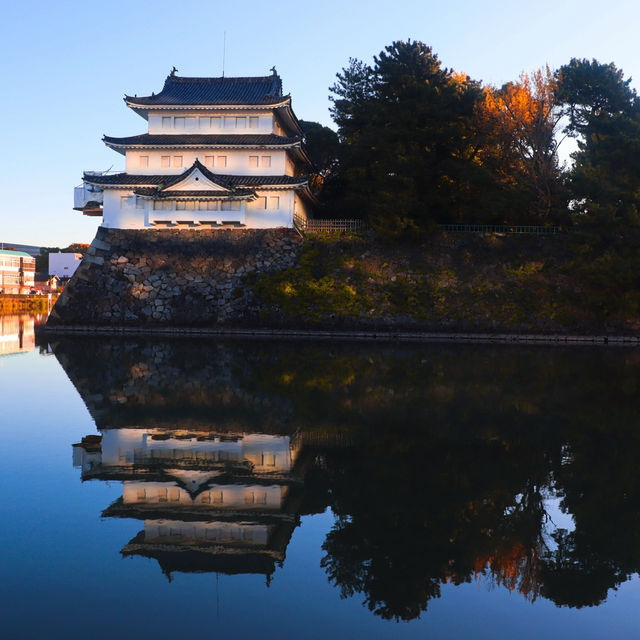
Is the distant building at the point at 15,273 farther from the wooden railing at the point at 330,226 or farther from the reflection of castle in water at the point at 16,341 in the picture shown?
the wooden railing at the point at 330,226

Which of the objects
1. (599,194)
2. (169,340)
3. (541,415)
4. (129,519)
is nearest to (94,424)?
(129,519)

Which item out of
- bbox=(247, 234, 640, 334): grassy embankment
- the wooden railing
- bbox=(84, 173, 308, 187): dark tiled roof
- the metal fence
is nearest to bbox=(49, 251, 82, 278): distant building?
bbox=(84, 173, 308, 187): dark tiled roof

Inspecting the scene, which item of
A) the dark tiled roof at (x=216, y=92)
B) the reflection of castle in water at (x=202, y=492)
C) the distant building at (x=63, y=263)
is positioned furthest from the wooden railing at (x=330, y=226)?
the distant building at (x=63, y=263)

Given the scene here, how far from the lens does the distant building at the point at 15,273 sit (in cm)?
7419

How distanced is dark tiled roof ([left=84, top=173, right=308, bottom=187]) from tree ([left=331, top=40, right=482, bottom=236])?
4.68m

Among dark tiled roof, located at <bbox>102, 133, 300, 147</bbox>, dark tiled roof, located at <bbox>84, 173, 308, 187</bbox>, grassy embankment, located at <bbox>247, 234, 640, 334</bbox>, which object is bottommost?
grassy embankment, located at <bbox>247, 234, 640, 334</bbox>

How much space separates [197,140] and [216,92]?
4080mm

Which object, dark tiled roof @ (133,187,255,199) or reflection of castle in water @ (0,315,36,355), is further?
dark tiled roof @ (133,187,255,199)

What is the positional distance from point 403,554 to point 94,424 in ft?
23.4

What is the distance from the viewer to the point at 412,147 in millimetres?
36188

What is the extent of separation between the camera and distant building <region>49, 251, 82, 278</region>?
77.4m

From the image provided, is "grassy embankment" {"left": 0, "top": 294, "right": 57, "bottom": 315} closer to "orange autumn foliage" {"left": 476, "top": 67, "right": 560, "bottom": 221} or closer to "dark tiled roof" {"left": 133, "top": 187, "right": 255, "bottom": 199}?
"dark tiled roof" {"left": 133, "top": 187, "right": 255, "bottom": 199}

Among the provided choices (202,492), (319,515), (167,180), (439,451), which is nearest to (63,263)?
(167,180)

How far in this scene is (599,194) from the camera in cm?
3250
